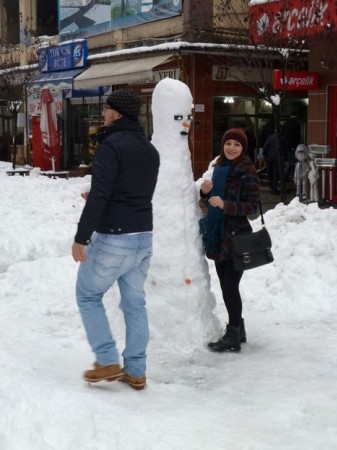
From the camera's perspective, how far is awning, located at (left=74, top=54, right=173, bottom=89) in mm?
16172

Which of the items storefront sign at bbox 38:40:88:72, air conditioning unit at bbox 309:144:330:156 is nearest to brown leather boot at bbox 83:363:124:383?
air conditioning unit at bbox 309:144:330:156

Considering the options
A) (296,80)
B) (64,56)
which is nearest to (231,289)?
(296,80)

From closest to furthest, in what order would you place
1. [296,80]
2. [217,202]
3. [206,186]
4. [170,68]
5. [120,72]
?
[217,202]
[206,186]
[296,80]
[120,72]
[170,68]

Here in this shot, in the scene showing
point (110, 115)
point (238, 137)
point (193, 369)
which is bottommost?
point (193, 369)

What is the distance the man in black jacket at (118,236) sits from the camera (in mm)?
4121

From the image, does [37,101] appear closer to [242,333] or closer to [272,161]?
[272,161]

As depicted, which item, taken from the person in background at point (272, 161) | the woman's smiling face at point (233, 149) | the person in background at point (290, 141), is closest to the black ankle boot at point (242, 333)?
the woman's smiling face at point (233, 149)

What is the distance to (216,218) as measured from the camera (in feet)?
17.6

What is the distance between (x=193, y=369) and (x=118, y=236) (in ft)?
4.38

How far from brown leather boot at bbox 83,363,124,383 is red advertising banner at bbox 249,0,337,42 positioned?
8538 millimetres

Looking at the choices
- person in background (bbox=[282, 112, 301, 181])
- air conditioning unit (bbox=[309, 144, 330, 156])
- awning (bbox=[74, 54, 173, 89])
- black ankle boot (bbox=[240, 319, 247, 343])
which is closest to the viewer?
black ankle boot (bbox=[240, 319, 247, 343])

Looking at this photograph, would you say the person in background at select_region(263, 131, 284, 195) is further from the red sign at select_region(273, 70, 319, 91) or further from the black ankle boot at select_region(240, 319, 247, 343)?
the black ankle boot at select_region(240, 319, 247, 343)

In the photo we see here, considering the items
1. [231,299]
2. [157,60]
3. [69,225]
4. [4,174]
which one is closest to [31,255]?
[69,225]

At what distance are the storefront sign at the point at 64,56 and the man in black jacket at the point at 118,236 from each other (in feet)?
56.3
